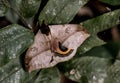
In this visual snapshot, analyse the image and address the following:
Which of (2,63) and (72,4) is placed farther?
(72,4)

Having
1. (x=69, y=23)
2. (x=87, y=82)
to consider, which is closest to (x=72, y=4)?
(x=69, y=23)

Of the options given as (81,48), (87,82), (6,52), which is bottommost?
(87,82)

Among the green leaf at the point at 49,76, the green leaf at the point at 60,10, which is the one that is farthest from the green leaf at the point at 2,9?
the green leaf at the point at 49,76

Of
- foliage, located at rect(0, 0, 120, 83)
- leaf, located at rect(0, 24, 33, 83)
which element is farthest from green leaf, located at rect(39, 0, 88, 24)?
leaf, located at rect(0, 24, 33, 83)

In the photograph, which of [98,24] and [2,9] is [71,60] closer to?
[98,24]

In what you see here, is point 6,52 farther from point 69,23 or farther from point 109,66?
point 109,66

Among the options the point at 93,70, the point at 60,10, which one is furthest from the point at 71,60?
the point at 60,10
